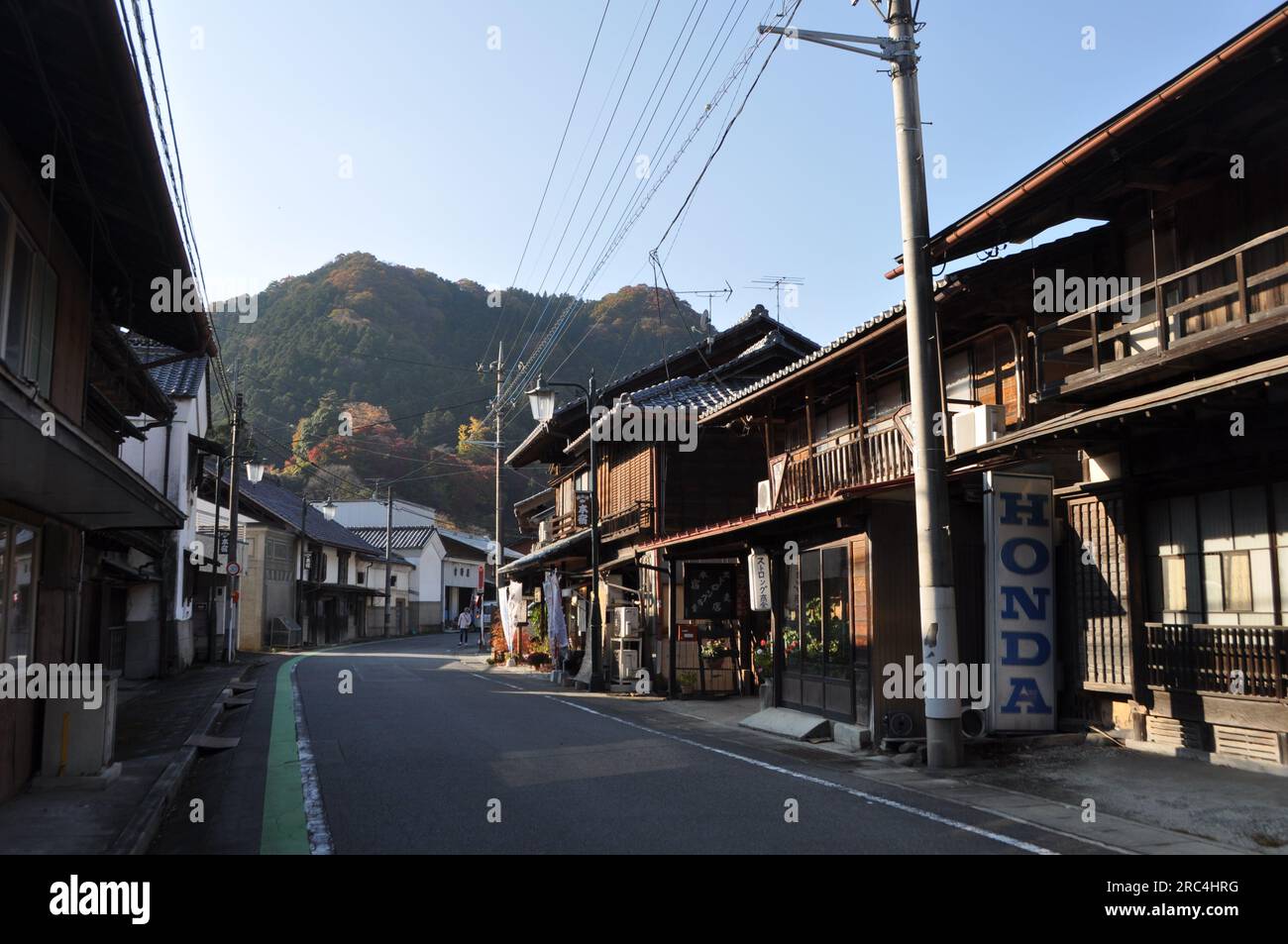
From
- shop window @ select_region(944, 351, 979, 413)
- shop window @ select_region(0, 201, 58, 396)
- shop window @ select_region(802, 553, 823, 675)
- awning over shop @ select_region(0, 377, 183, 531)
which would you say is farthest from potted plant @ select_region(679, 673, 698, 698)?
shop window @ select_region(0, 201, 58, 396)

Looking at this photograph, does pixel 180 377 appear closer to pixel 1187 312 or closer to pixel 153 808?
pixel 153 808

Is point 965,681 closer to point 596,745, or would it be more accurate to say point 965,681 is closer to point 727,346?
point 596,745

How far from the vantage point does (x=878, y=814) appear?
8.62m

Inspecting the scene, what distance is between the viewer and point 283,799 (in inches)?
374

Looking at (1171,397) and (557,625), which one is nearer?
(1171,397)

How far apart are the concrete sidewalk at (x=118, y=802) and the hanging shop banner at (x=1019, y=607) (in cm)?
967

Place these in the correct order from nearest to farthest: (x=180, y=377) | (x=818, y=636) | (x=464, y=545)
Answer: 1. (x=818, y=636)
2. (x=180, y=377)
3. (x=464, y=545)

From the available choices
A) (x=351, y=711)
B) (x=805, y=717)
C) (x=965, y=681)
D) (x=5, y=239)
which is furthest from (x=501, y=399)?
(x=5, y=239)

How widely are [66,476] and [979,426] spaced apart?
1156 centimetres

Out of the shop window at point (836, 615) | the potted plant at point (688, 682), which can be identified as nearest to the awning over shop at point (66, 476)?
the shop window at point (836, 615)

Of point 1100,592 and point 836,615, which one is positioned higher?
point 1100,592

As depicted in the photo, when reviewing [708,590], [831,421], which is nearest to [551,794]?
[831,421]

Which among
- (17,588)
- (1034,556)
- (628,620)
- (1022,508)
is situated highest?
(1022,508)

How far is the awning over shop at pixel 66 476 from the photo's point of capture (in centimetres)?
606
